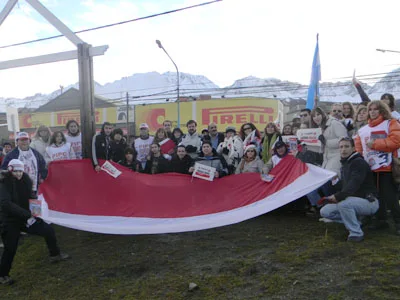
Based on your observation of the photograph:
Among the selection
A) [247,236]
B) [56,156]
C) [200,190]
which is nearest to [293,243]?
[247,236]

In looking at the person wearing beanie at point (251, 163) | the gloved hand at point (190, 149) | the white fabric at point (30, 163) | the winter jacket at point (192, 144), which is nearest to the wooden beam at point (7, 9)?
the white fabric at point (30, 163)

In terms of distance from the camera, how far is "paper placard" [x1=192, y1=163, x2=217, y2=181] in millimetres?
6168

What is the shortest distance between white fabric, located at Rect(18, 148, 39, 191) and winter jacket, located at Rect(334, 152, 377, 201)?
4950mm

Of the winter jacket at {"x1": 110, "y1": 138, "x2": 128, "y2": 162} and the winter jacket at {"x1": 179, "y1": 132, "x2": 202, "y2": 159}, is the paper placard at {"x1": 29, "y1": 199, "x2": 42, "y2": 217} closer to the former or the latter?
the winter jacket at {"x1": 110, "y1": 138, "x2": 128, "y2": 162}

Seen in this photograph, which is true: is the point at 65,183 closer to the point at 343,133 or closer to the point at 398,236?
the point at 343,133

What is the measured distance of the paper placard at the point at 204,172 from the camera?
6168mm

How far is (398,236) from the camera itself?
16.3 ft

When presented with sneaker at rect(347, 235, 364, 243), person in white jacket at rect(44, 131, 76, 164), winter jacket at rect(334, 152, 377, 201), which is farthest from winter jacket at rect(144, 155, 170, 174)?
sneaker at rect(347, 235, 364, 243)

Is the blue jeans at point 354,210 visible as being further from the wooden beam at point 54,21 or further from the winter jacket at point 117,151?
the wooden beam at point 54,21

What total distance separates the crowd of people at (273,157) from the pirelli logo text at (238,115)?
971 inches

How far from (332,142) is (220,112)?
2824 cm

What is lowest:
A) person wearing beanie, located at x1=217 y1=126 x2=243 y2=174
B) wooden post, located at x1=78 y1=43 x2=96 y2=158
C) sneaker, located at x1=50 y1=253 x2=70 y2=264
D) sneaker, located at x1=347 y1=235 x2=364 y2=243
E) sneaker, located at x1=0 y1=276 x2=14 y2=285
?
sneaker, located at x1=0 y1=276 x2=14 y2=285

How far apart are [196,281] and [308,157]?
117 inches

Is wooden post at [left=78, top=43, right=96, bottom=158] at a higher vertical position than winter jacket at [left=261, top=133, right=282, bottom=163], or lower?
higher
